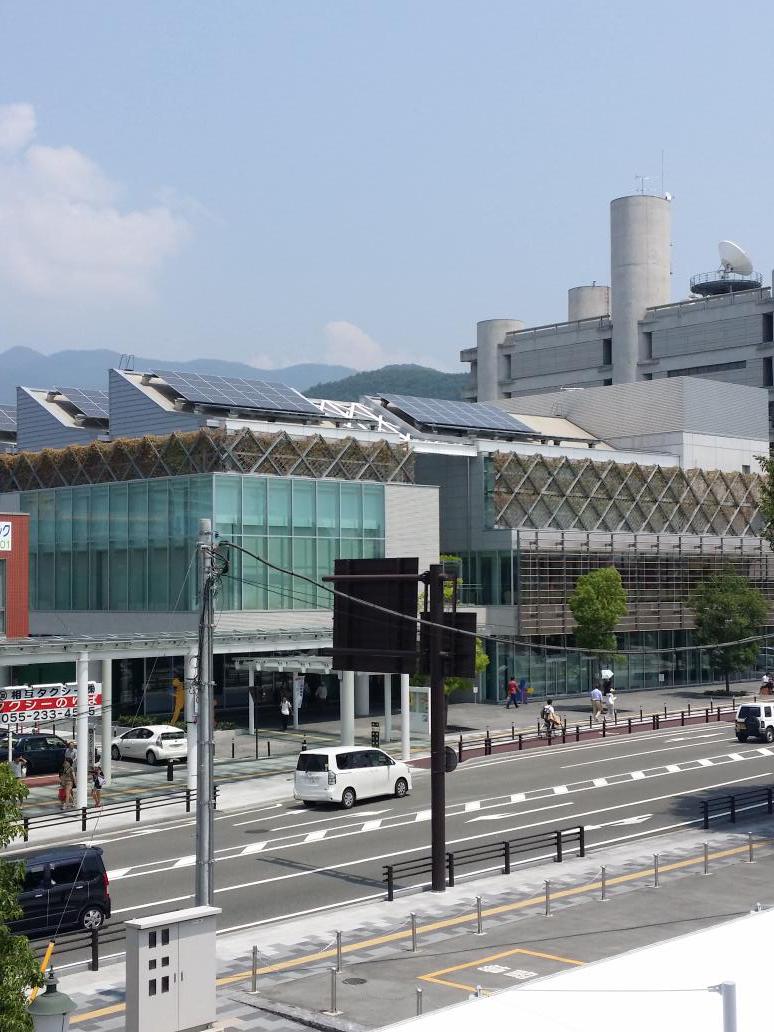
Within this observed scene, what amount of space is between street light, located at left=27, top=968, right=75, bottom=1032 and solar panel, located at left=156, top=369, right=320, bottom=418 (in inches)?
1942

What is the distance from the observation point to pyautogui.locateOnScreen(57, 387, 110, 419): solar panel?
2884 inches

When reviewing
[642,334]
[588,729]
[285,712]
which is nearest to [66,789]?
[285,712]

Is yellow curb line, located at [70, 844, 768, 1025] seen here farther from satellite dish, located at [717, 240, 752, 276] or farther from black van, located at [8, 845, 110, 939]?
satellite dish, located at [717, 240, 752, 276]

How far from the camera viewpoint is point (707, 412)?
85000 mm

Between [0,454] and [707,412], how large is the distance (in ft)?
147

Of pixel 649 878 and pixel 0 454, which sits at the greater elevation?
pixel 0 454

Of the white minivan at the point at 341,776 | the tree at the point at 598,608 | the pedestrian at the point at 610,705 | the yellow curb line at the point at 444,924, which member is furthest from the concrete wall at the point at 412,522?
the yellow curb line at the point at 444,924

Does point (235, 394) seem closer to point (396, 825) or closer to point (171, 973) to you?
point (396, 825)

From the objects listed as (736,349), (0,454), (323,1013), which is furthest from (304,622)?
(736,349)

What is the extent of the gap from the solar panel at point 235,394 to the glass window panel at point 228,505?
8.17 m

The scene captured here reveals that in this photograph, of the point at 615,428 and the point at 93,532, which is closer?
the point at 93,532

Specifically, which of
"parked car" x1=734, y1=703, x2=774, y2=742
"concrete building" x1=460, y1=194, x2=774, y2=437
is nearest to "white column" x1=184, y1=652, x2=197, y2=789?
"parked car" x1=734, y1=703, x2=774, y2=742

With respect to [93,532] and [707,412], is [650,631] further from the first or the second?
[93,532]

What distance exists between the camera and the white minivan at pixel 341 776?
38000 millimetres
